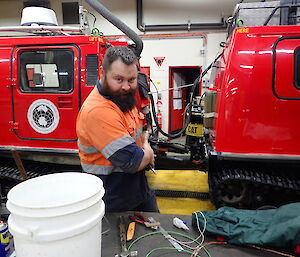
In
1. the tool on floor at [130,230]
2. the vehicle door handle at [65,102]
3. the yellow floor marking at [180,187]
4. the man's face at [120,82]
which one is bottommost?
the yellow floor marking at [180,187]

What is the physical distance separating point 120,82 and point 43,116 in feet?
6.57

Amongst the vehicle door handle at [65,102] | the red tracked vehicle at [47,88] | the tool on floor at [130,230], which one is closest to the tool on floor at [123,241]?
the tool on floor at [130,230]

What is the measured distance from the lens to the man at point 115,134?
1.53 metres

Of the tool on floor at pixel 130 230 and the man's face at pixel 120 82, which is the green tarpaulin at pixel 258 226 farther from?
the man's face at pixel 120 82

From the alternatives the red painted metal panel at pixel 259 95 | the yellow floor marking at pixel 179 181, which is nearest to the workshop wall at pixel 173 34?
the yellow floor marking at pixel 179 181

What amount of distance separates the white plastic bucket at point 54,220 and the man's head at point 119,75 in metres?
0.78

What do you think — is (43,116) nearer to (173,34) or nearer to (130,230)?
(130,230)

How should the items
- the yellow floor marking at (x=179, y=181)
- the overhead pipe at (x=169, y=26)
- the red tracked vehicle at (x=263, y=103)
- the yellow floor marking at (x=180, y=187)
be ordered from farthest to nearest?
the overhead pipe at (x=169, y=26)
the yellow floor marking at (x=179, y=181)
the yellow floor marking at (x=180, y=187)
the red tracked vehicle at (x=263, y=103)

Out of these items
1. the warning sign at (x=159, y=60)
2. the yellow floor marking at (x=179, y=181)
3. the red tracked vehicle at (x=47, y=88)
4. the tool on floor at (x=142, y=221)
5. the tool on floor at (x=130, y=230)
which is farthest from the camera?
the warning sign at (x=159, y=60)

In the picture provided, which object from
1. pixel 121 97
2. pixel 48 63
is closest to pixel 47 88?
pixel 48 63

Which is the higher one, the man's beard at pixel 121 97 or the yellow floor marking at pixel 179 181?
the man's beard at pixel 121 97

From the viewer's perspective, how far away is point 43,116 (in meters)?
3.25

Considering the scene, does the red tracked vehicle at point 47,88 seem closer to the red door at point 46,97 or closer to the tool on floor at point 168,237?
the red door at point 46,97

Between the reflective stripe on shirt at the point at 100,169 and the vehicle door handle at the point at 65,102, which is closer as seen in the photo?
the reflective stripe on shirt at the point at 100,169
